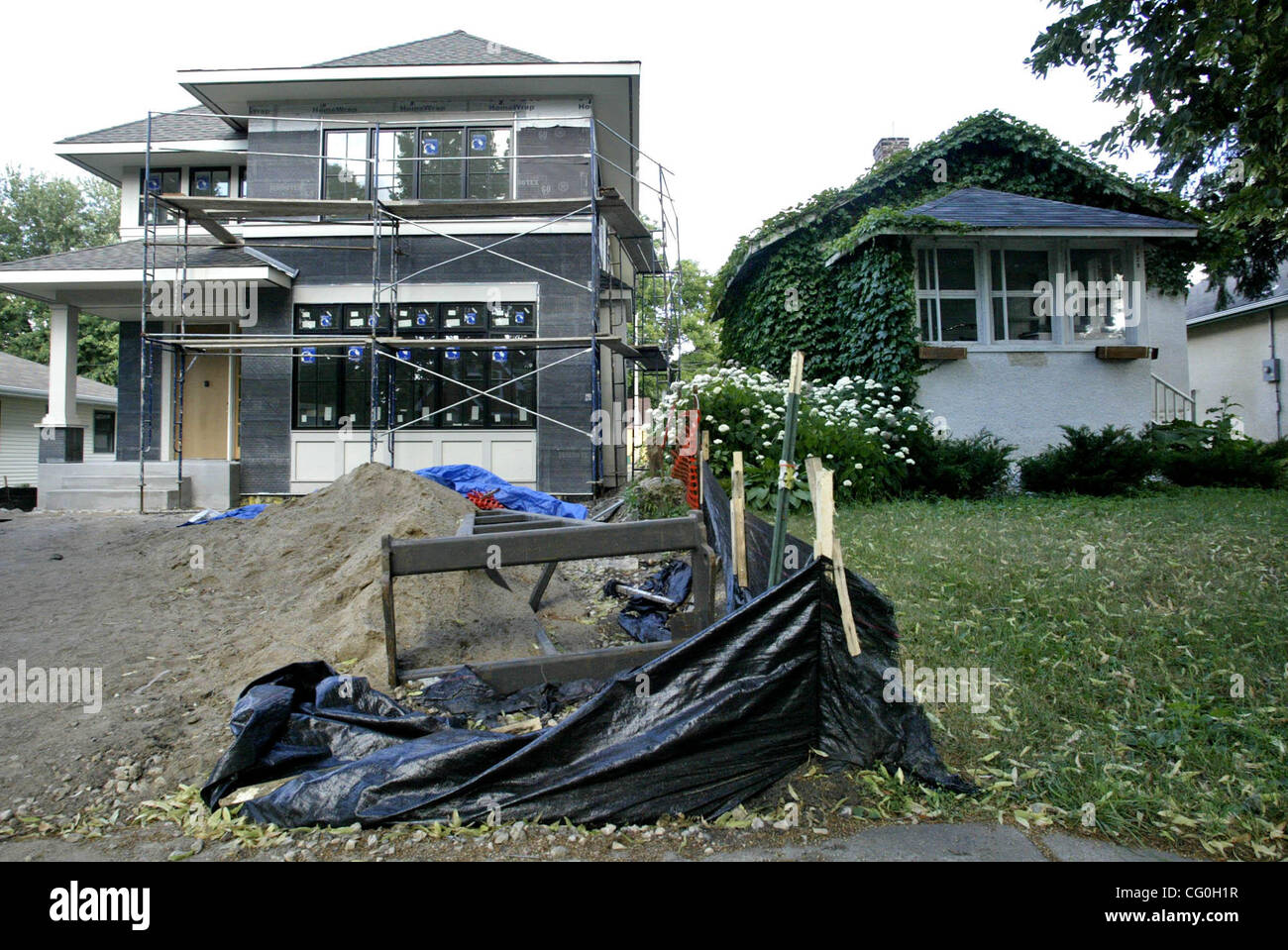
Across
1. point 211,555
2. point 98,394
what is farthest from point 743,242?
point 98,394

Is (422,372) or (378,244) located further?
(422,372)

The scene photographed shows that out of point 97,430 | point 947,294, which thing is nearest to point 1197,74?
point 947,294

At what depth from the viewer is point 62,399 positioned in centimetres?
1374

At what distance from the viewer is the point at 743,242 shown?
15.7 meters

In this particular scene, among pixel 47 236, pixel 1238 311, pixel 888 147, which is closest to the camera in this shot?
pixel 888 147

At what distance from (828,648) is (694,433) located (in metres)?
6.43

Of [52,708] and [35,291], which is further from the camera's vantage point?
[35,291]

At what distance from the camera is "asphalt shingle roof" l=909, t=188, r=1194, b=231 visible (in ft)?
41.1

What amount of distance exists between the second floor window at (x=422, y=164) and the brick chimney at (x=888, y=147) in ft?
32.3

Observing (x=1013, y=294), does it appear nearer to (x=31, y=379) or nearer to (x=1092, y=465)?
(x=1092, y=465)

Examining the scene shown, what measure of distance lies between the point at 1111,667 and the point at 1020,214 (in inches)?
426

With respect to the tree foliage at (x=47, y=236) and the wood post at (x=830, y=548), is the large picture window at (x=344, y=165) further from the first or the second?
the tree foliage at (x=47, y=236)

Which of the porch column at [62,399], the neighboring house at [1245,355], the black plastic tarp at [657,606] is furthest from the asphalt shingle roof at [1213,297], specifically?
the porch column at [62,399]
